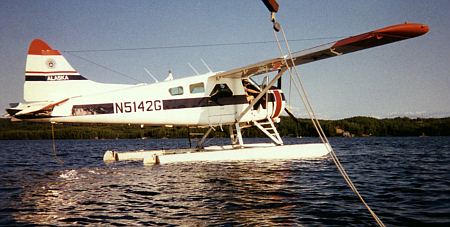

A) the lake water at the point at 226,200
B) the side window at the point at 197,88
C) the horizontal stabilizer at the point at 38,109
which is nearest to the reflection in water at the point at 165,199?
the lake water at the point at 226,200

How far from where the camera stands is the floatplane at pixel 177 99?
11.9 metres

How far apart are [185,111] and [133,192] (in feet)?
23.4

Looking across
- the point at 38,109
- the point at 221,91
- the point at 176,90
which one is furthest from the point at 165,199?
the point at 221,91

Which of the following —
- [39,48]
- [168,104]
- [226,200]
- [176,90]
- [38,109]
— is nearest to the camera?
[226,200]

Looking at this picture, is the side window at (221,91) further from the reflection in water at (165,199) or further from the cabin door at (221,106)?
the reflection in water at (165,199)

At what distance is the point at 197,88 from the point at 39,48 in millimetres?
5902

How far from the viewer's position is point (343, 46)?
36.4 feet

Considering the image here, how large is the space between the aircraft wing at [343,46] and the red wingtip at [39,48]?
640cm

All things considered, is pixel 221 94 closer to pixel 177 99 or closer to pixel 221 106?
pixel 221 106

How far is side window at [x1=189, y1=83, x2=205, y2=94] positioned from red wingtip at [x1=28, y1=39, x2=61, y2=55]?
5.25 meters

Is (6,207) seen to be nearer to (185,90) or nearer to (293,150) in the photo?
(185,90)

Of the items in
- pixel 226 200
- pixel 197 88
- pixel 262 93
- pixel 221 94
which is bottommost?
pixel 226 200

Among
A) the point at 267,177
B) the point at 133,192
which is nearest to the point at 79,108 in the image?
the point at 133,192

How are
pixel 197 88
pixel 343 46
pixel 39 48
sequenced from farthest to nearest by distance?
1. pixel 197 88
2. pixel 39 48
3. pixel 343 46
